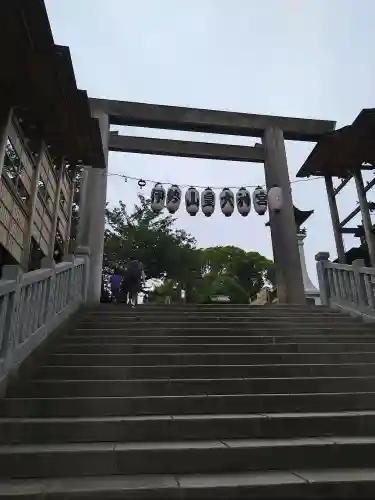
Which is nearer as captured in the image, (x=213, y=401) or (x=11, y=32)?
(x=213, y=401)

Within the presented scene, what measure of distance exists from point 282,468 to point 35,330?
10.6ft

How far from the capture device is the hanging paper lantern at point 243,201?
36.6 ft

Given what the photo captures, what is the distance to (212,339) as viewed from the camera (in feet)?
19.8

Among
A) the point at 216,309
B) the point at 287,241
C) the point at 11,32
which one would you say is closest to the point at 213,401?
the point at 216,309

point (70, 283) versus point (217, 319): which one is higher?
point (70, 283)

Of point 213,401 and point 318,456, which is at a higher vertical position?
point 213,401

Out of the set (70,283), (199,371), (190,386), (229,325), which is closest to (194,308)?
(229,325)

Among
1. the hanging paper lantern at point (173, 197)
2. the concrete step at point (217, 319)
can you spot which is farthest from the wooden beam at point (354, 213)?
the hanging paper lantern at point (173, 197)

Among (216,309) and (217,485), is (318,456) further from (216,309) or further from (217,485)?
(216,309)

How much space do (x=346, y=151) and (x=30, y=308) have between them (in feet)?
27.9

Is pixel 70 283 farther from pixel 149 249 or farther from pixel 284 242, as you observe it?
pixel 149 249

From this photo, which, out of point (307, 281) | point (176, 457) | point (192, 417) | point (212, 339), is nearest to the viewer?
point (176, 457)

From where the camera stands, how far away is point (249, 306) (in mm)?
8258

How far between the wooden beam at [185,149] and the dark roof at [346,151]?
5.82ft
